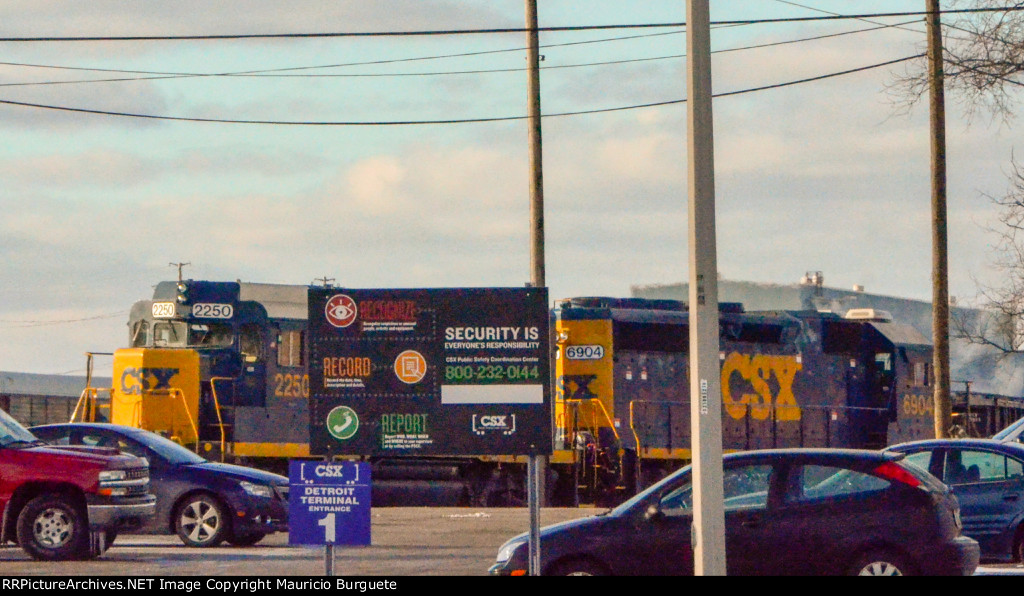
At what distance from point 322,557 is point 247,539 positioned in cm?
196

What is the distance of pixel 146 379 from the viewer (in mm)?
24078

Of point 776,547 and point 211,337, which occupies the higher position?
point 211,337

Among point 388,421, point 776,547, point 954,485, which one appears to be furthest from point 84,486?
point 954,485

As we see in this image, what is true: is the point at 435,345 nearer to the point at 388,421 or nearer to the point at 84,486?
the point at 388,421

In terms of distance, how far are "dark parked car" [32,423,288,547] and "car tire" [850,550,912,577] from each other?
8200mm

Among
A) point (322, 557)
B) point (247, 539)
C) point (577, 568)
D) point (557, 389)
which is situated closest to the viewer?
point (577, 568)

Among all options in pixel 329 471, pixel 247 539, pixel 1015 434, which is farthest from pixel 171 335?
pixel 329 471

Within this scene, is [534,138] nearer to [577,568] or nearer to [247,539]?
[247,539]

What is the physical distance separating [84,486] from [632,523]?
6622 millimetres

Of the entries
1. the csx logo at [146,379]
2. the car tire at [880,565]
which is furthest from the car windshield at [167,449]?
the car tire at [880,565]

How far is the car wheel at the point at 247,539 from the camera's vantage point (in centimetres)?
1700

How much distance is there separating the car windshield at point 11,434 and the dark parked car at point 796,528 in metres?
6.51

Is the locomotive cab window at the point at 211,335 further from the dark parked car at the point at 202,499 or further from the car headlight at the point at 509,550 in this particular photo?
the car headlight at the point at 509,550

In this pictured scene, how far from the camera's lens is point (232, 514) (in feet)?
55.2
